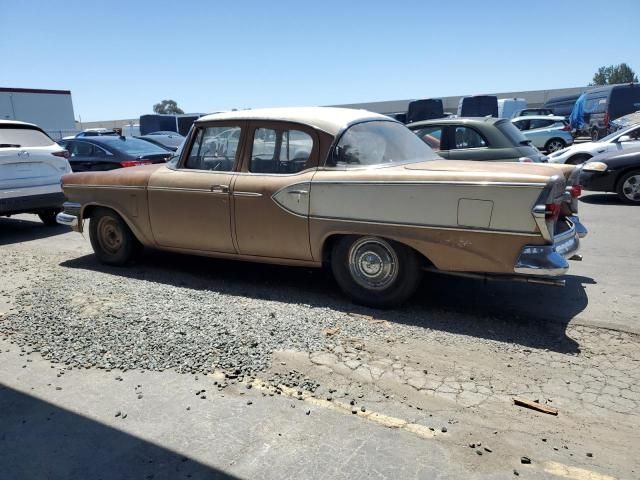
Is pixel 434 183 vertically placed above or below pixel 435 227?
above

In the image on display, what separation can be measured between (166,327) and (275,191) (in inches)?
60.6

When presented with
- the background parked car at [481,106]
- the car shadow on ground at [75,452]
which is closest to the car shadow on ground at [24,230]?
the car shadow on ground at [75,452]

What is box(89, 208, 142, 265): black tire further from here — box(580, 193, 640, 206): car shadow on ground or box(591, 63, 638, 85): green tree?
box(591, 63, 638, 85): green tree

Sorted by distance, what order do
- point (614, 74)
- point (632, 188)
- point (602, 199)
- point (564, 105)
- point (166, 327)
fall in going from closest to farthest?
1. point (166, 327)
2. point (632, 188)
3. point (602, 199)
4. point (564, 105)
5. point (614, 74)

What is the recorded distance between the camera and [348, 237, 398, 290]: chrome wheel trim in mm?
4459

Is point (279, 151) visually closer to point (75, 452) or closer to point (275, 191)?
point (275, 191)

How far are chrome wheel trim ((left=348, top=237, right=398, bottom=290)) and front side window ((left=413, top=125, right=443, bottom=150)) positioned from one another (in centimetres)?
458

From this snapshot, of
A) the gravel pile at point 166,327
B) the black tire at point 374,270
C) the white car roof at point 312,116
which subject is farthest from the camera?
the white car roof at point 312,116

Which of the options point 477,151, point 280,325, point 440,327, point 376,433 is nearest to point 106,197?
point 280,325

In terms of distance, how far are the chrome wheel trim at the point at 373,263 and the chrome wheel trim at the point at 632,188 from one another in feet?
25.5

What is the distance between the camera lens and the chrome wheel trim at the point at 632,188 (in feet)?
32.6

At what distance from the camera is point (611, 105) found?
21.2 meters

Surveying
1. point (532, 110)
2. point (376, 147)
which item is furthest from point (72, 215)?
point (532, 110)

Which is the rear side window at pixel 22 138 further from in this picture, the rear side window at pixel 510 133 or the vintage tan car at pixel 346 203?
the rear side window at pixel 510 133
